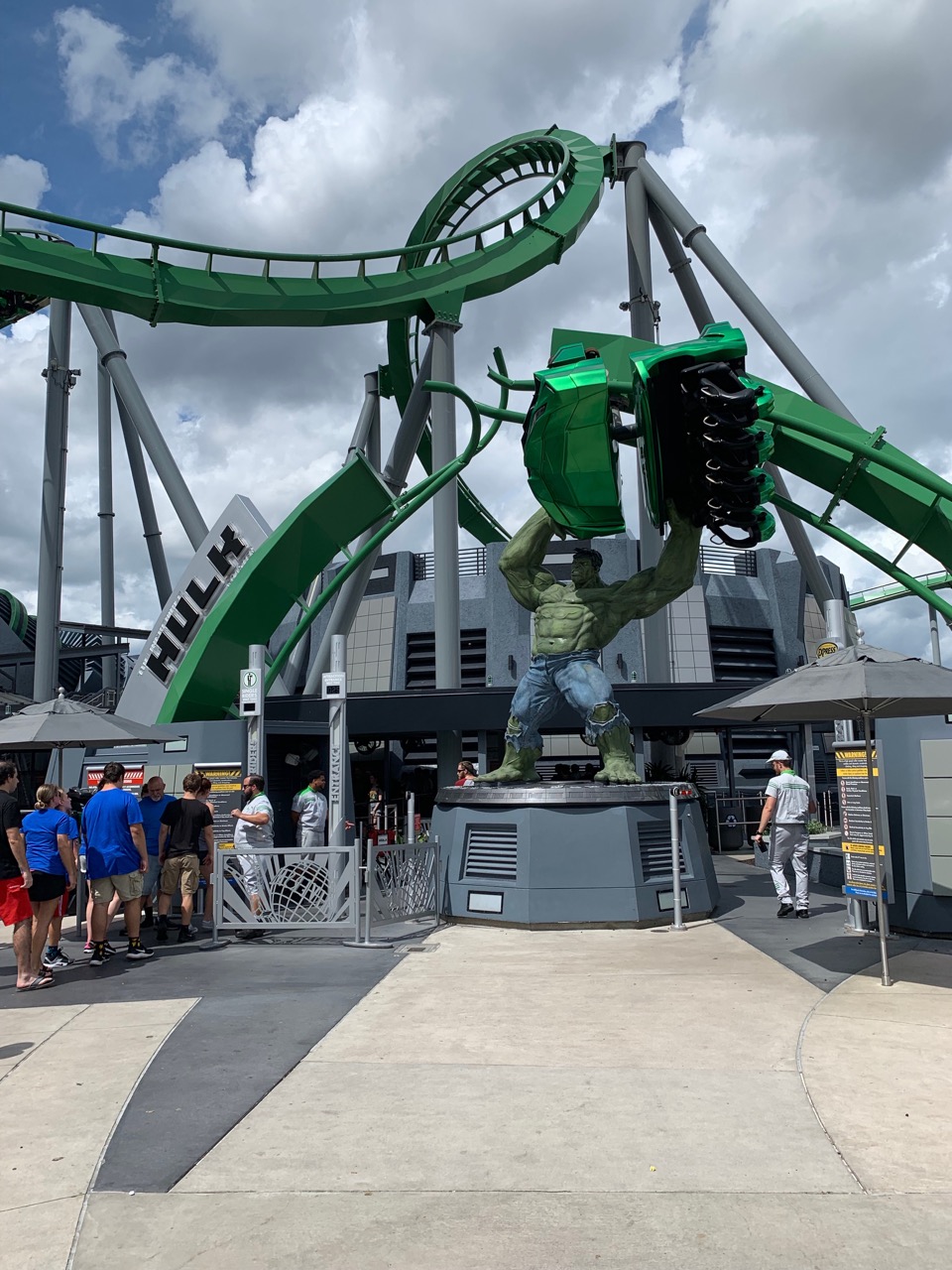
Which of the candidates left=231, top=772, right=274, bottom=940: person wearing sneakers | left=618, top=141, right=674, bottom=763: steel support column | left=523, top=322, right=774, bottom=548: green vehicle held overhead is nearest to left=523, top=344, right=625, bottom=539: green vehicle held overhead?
left=523, top=322, right=774, bottom=548: green vehicle held overhead

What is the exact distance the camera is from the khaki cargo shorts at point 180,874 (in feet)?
33.2

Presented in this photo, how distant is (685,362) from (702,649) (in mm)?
22554

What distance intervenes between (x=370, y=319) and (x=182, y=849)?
12.5 metres

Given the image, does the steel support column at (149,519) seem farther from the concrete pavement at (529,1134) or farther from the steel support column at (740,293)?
the concrete pavement at (529,1134)

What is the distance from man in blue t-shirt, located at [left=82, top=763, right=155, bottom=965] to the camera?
8875 millimetres

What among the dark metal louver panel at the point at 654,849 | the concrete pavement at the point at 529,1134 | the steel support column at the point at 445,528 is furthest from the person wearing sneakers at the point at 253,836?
the steel support column at the point at 445,528

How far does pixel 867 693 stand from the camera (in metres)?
7.14

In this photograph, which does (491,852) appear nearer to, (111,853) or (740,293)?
(111,853)

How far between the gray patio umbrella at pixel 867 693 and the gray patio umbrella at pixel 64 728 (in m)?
6.11

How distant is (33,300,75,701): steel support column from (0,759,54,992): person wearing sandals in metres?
17.7

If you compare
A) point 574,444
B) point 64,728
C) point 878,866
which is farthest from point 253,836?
point 878,866

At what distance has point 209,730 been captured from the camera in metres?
13.6

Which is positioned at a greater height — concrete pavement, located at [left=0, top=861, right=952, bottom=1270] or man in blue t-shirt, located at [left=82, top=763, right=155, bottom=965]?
man in blue t-shirt, located at [left=82, top=763, right=155, bottom=965]

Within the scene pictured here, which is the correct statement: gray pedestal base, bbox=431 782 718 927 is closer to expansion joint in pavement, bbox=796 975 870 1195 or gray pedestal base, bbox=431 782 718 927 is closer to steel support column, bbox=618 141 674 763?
expansion joint in pavement, bbox=796 975 870 1195
